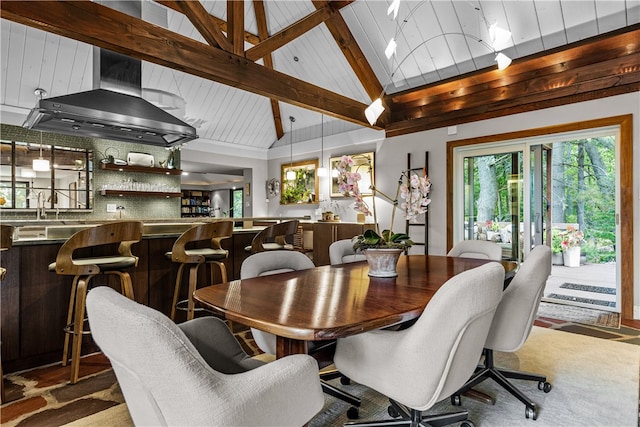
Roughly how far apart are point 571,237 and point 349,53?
4729 millimetres

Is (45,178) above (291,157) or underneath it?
underneath

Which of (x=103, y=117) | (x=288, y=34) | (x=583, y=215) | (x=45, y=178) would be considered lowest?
(x=583, y=215)

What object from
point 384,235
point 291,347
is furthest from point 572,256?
point 291,347

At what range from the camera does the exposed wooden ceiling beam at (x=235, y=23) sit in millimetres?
3758

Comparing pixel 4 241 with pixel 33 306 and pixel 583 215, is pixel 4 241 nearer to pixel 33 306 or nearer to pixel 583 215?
pixel 33 306

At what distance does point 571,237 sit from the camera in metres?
6.04

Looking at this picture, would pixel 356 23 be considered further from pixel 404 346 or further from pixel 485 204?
pixel 404 346

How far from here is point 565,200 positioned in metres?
5.86

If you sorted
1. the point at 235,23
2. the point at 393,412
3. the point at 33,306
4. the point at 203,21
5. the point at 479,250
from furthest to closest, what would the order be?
the point at 235,23 < the point at 203,21 < the point at 479,250 < the point at 33,306 < the point at 393,412

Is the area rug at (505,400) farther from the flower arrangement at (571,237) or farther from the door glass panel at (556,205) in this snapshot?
the flower arrangement at (571,237)

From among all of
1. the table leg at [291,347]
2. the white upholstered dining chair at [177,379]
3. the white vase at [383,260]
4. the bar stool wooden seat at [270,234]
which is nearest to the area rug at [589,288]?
the bar stool wooden seat at [270,234]

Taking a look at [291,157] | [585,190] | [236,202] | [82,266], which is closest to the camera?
[82,266]

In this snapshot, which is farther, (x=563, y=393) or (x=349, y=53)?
(x=349, y=53)

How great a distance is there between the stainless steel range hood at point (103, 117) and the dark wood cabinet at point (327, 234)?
2724 millimetres
